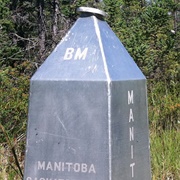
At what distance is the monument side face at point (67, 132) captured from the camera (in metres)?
1.92

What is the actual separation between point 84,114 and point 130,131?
274mm

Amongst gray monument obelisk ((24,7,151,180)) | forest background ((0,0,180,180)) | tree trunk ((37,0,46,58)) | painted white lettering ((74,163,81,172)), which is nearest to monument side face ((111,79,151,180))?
gray monument obelisk ((24,7,151,180))

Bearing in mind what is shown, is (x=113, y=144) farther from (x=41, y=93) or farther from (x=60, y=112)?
(x=41, y=93)

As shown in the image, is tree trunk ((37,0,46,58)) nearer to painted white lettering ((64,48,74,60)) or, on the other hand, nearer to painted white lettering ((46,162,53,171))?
painted white lettering ((64,48,74,60))

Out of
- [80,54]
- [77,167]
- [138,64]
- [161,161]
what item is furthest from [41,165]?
[138,64]

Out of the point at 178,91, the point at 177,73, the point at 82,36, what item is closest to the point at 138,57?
the point at 177,73

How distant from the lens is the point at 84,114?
1949mm

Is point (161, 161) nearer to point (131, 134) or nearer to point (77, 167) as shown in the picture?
point (131, 134)

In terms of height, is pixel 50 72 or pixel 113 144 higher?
pixel 50 72

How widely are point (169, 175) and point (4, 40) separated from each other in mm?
8029

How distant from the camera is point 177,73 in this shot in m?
8.13

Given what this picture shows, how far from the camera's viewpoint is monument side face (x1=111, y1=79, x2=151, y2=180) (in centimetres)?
195

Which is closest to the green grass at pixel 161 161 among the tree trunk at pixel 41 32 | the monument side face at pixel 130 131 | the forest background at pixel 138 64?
the forest background at pixel 138 64

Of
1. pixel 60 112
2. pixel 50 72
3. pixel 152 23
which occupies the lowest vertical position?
pixel 152 23
